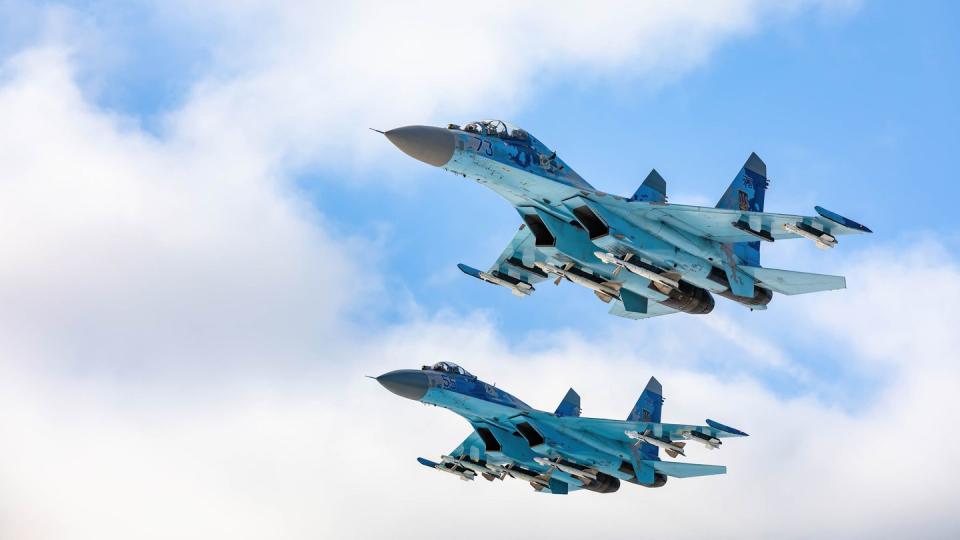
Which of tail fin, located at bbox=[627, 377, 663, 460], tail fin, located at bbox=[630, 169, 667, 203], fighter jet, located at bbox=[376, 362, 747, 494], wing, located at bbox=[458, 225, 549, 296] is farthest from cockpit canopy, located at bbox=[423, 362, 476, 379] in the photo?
tail fin, located at bbox=[630, 169, 667, 203]

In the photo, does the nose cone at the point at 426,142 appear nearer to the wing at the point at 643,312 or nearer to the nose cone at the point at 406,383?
the wing at the point at 643,312

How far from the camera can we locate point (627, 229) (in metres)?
42.2

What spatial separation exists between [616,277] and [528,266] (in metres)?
4.83

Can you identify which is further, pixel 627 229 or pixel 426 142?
pixel 627 229

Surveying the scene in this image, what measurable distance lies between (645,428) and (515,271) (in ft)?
28.8

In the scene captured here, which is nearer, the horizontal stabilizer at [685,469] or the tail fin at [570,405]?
the horizontal stabilizer at [685,469]

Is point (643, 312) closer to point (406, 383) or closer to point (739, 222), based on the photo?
point (739, 222)

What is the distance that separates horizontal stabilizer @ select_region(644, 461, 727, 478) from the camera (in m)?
53.3

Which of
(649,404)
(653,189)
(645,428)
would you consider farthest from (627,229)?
(649,404)

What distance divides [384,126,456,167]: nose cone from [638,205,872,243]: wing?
7529 mm

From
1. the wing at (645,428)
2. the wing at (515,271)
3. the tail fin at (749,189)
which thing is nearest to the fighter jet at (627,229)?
the tail fin at (749,189)

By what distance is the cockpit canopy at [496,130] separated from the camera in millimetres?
41875

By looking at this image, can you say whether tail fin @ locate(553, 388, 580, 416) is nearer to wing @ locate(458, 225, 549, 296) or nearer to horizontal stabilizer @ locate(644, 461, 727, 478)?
horizontal stabilizer @ locate(644, 461, 727, 478)

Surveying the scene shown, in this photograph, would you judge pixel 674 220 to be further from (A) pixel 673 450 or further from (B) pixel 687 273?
(A) pixel 673 450
